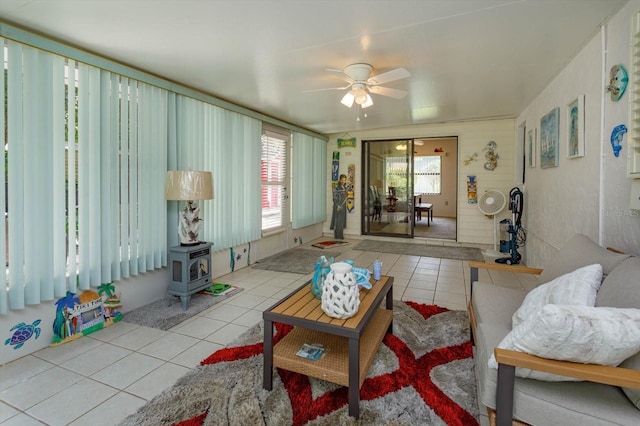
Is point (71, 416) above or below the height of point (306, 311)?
below

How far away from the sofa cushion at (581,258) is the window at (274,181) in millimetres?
4069

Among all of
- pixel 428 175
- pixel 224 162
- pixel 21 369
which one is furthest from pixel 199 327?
pixel 428 175

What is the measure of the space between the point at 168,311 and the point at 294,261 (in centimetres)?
227

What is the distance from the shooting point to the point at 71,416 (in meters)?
1.71

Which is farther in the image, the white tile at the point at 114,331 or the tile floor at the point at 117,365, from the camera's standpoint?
the white tile at the point at 114,331

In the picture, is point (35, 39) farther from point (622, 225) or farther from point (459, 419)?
point (622, 225)

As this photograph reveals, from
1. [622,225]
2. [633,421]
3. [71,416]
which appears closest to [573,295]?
[633,421]

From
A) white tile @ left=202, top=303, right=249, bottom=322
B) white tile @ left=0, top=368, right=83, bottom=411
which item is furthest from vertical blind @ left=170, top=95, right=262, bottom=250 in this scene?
white tile @ left=0, top=368, right=83, bottom=411

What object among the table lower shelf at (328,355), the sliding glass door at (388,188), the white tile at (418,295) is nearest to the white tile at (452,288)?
the white tile at (418,295)

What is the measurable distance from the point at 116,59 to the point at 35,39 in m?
0.63

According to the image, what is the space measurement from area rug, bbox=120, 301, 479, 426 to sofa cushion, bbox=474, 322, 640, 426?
1.67 ft

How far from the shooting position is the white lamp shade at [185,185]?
10.2 feet

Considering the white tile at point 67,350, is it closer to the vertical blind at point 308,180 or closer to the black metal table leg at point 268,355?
the black metal table leg at point 268,355

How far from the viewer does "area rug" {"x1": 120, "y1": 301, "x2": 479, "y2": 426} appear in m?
1.63
